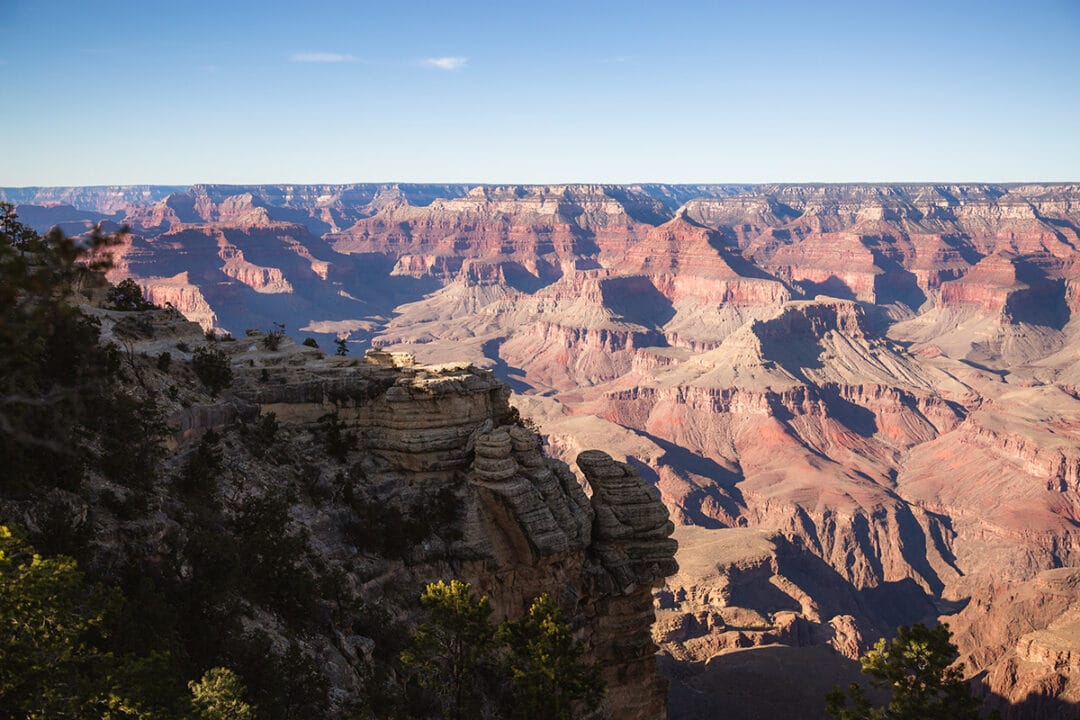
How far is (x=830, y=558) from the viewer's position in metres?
112

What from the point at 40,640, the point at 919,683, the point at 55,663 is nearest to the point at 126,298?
the point at 40,640

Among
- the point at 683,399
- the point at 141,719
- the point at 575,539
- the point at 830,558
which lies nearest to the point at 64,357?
the point at 141,719

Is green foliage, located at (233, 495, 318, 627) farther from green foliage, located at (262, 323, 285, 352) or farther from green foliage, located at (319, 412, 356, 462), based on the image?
green foliage, located at (262, 323, 285, 352)

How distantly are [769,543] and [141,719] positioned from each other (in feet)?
299

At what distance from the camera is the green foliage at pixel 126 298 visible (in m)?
48.5

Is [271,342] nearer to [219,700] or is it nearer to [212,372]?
[212,372]

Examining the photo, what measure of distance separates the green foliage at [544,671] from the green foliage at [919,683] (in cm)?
1065

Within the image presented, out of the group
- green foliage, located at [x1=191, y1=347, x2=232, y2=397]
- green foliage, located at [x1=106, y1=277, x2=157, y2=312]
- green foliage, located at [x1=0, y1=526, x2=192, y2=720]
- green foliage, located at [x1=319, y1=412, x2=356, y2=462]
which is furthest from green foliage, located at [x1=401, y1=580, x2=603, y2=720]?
green foliage, located at [x1=106, y1=277, x2=157, y2=312]

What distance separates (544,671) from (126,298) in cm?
4022

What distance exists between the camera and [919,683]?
2688 cm

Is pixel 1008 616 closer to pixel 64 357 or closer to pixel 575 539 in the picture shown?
pixel 575 539

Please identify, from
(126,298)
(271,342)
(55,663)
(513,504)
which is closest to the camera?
(55,663)

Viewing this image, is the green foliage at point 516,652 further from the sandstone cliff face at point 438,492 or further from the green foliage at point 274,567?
the sandstone cliff face at point 438,492

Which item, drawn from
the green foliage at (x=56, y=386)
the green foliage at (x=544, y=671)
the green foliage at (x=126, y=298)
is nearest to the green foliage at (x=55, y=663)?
the green foliage at (x=56, y=386)
